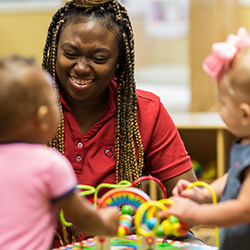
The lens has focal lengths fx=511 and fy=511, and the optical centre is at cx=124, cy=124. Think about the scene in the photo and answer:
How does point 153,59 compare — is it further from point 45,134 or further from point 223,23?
point 45,134

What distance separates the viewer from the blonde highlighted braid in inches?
59.3

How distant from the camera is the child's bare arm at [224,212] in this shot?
1002 mm

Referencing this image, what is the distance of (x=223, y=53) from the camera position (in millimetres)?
1039

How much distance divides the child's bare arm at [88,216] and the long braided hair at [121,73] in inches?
17.5

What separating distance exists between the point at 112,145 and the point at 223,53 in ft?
1.94

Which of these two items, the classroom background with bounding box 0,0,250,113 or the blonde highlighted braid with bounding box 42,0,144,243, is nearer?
the blonde highlighted braid with bounding box 42,0,144,243

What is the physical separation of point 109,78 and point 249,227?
641mm

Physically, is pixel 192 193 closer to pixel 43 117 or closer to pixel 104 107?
pixel 43 117

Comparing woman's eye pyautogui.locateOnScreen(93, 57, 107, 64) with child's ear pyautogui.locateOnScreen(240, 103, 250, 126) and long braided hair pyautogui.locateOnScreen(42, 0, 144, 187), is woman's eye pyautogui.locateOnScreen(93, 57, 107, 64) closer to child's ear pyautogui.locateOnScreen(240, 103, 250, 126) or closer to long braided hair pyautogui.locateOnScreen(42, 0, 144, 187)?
long braided hair pyautogui.locateOnScreen(42, 0, 144, 187)

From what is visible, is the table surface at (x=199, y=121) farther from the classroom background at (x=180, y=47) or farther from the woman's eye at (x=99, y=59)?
the woman's eye at (x=99, y=59)

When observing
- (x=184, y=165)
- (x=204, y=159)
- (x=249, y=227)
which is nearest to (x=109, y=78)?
(x=184, y=165)

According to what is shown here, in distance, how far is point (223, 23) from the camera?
3051 mm

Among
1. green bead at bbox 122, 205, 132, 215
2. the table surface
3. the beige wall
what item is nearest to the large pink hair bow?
green bead at bbox 122, 205, 132, 215

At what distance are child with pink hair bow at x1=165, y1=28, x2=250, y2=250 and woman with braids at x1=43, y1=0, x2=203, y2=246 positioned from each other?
43 cm
